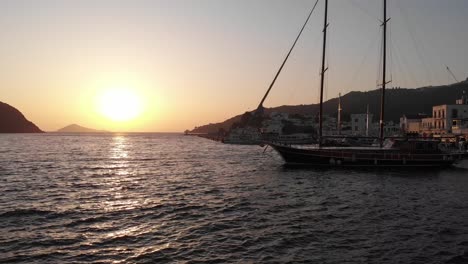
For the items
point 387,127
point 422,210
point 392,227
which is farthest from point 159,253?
point 387,127

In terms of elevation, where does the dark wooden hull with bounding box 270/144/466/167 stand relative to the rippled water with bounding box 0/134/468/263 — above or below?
above

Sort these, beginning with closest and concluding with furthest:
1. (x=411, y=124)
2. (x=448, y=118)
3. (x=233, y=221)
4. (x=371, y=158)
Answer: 1. (x=233, y=221)
2. (x=371, y=158)
3. (x=448, y=118)
4. (x=411, y=124)

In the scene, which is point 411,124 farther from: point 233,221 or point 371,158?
point 233,221

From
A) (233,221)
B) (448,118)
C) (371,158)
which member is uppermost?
(448,118)

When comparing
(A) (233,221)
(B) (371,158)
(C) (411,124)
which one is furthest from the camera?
(C) (411,124)

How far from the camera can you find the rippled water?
1579 centimetres

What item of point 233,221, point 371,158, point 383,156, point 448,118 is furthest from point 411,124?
point 233,221

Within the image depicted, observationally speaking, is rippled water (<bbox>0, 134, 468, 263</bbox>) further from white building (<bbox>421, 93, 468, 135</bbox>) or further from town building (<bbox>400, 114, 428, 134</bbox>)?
town building (<bbox>400, 114, 428, 134</bbox>)

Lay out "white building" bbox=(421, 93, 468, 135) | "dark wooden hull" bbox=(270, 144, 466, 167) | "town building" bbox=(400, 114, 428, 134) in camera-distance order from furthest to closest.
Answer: "town building" bbox=(400, 114, 428, 134), "white building" bbox=(421, 93, 468, 135), "dark wooden hull" bbox=(270, 144, 466, 167)

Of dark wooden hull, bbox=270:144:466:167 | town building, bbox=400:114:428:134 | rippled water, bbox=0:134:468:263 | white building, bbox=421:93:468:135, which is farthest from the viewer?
town building, bbox=400:114:428:134

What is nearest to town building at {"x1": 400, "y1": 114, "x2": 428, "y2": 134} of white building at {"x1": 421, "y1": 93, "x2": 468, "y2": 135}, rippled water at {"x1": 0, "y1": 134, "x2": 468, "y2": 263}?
white building at {"x1": 421, "y1": 93, "x2": 468, "y2": 135}

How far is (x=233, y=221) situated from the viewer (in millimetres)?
21266

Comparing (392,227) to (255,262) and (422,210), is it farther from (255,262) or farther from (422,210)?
(255,262)

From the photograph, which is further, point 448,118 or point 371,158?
point 448,118
